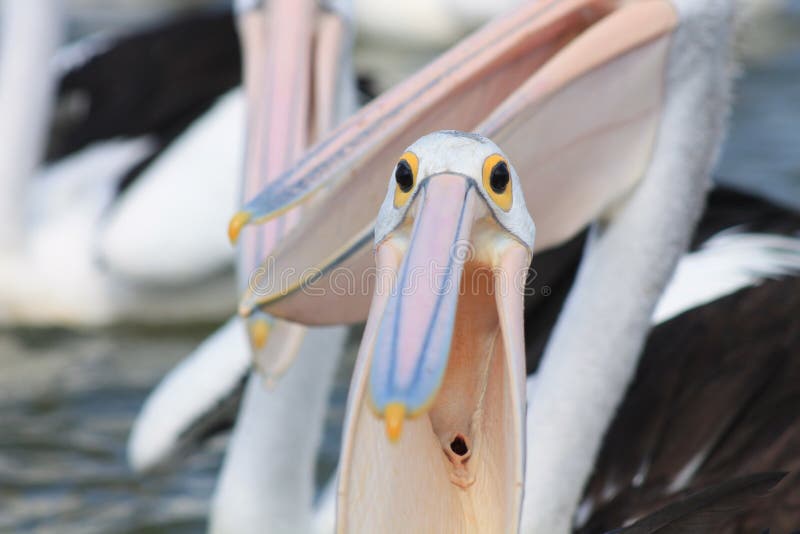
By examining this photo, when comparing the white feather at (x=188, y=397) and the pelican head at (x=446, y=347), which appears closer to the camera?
the pelican head at (x=446, y=347)

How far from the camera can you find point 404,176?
58.9 inches

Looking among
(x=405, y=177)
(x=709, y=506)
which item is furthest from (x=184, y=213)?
(x=405, y=177)

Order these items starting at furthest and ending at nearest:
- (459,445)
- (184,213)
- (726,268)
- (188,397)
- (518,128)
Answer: (184,213), (188,397), (726,268), (518,128), (459,445)

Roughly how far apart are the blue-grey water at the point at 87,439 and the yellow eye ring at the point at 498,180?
190 centimetres

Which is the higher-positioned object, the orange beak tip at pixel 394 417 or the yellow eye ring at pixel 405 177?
the yellow eye ring at pixel 405 177

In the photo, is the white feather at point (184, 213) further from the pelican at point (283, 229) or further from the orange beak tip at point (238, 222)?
the orange beak tip at point (238, 222)

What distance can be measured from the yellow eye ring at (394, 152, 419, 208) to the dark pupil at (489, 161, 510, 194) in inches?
3.1

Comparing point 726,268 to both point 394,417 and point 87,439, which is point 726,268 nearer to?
point 394,417

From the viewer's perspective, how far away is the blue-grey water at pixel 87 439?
326 cm

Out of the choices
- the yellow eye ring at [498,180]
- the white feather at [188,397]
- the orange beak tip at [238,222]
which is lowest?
the yellow eye ring at [498,180]

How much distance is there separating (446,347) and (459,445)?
23cm

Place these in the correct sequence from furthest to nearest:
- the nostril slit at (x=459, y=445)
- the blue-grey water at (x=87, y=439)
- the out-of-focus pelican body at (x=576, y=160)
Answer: the blue-grey water at (x=87, y=439)
the out-of-focus pelican body at (x=576, y=160)
the nostril slit at (x=459, y=445)

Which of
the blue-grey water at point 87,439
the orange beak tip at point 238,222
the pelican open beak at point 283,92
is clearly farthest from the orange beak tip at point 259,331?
the blue-grey water at point 87,439

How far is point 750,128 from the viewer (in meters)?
5.90
